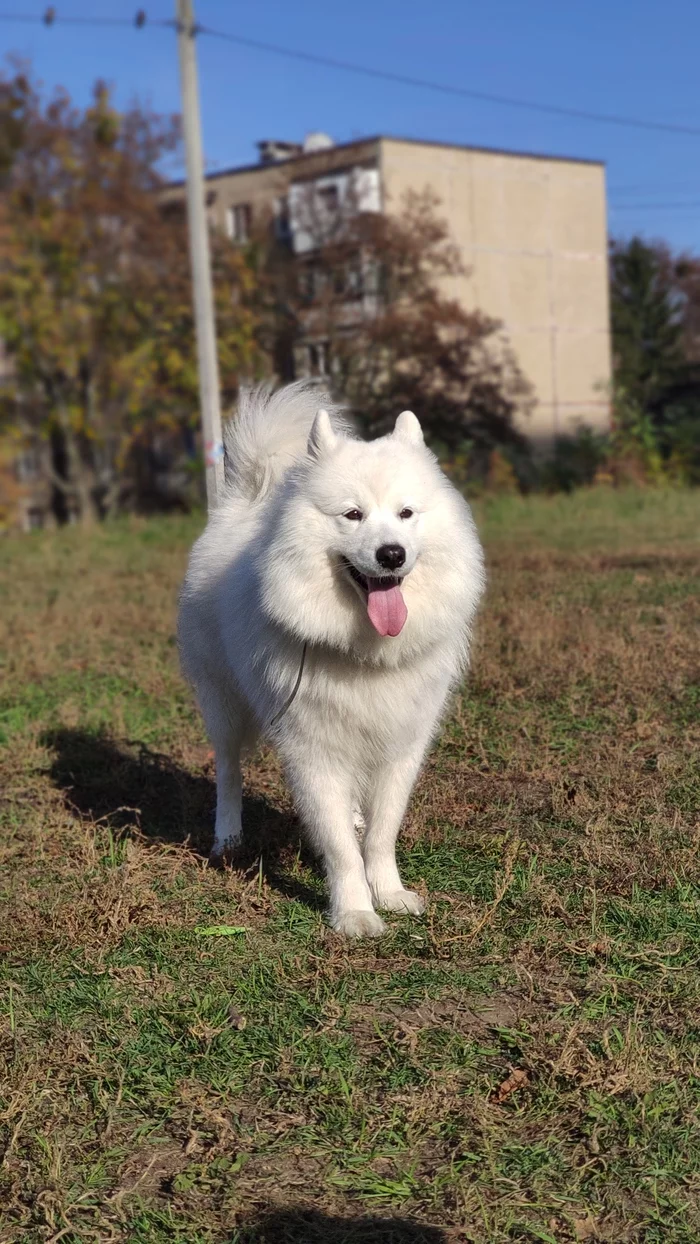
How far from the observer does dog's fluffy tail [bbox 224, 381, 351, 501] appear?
4848 millimetres

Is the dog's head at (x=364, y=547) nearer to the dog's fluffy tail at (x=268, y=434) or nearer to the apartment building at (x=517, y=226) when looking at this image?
the dog's fluffy tail at (x=268, y=434)

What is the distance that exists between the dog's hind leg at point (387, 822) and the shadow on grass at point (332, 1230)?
1.67 m

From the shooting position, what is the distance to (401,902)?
4.14 metres

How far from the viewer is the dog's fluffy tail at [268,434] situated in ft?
15.9

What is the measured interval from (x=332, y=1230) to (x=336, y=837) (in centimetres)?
160

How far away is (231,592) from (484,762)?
5.41 feet

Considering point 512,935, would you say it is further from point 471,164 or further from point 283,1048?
point 471,164

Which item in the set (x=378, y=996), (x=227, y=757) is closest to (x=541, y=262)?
(x=227, y=757)

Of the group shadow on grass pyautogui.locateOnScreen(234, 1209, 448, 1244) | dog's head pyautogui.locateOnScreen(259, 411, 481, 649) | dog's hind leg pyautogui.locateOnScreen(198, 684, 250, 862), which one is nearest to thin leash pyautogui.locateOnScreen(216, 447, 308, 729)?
dog's head pyautogui.locateOnScreen(259, 411, 481, 649)

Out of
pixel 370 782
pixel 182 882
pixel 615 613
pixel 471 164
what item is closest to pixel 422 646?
pixel 370 782

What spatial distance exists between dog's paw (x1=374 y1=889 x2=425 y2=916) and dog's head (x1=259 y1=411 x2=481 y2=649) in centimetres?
84

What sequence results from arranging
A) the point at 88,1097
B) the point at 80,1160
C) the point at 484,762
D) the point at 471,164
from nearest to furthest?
1. the point at 80,1160
2. the point at 88,1097
3. the point at 484,762
4. the point at 471,164

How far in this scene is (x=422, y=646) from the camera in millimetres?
4016

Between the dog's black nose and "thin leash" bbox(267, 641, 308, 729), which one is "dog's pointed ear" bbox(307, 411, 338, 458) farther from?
"thin leash" bbox(267, 641, 308, 729)
